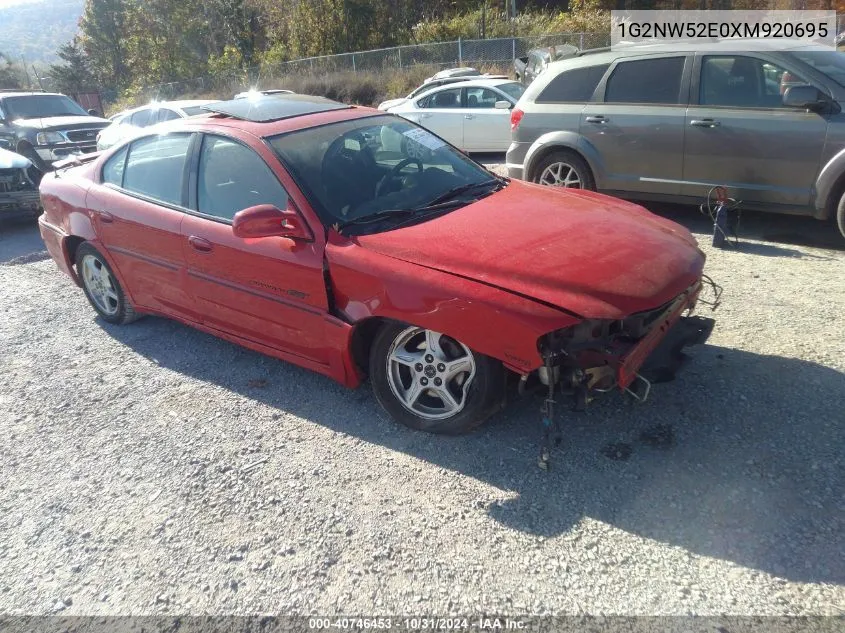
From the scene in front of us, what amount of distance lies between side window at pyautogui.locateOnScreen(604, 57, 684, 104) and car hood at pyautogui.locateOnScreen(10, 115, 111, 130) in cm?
968

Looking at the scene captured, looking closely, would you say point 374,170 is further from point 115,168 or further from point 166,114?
point 166,114

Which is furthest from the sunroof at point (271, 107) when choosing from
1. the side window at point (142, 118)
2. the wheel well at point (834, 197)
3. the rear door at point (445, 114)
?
the side window at point (142, 118)

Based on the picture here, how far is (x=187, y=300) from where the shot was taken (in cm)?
439

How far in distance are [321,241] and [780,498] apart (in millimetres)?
2491

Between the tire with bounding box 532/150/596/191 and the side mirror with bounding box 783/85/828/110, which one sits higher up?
the side mirror with bounding box 783/85/828/110

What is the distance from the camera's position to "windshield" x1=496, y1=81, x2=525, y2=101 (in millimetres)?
11470

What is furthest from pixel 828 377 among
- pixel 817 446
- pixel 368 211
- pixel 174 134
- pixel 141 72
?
pixel 141 72

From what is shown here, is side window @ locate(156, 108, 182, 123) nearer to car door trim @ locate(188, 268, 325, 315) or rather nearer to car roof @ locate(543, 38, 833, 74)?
car roof @ locate(543, 38, 833, 74)

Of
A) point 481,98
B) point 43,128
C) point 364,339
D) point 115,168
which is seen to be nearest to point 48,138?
point 43,128

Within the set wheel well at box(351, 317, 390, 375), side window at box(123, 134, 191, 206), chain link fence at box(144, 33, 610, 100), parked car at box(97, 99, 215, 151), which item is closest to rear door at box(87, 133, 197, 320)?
side window at box(123, 134, 191, 206)

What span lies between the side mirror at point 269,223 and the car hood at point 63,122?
10190mm

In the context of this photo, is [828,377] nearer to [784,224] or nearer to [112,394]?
[784,224]

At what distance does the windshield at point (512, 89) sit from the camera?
1147 centimetres

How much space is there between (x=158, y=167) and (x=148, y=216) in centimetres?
38
